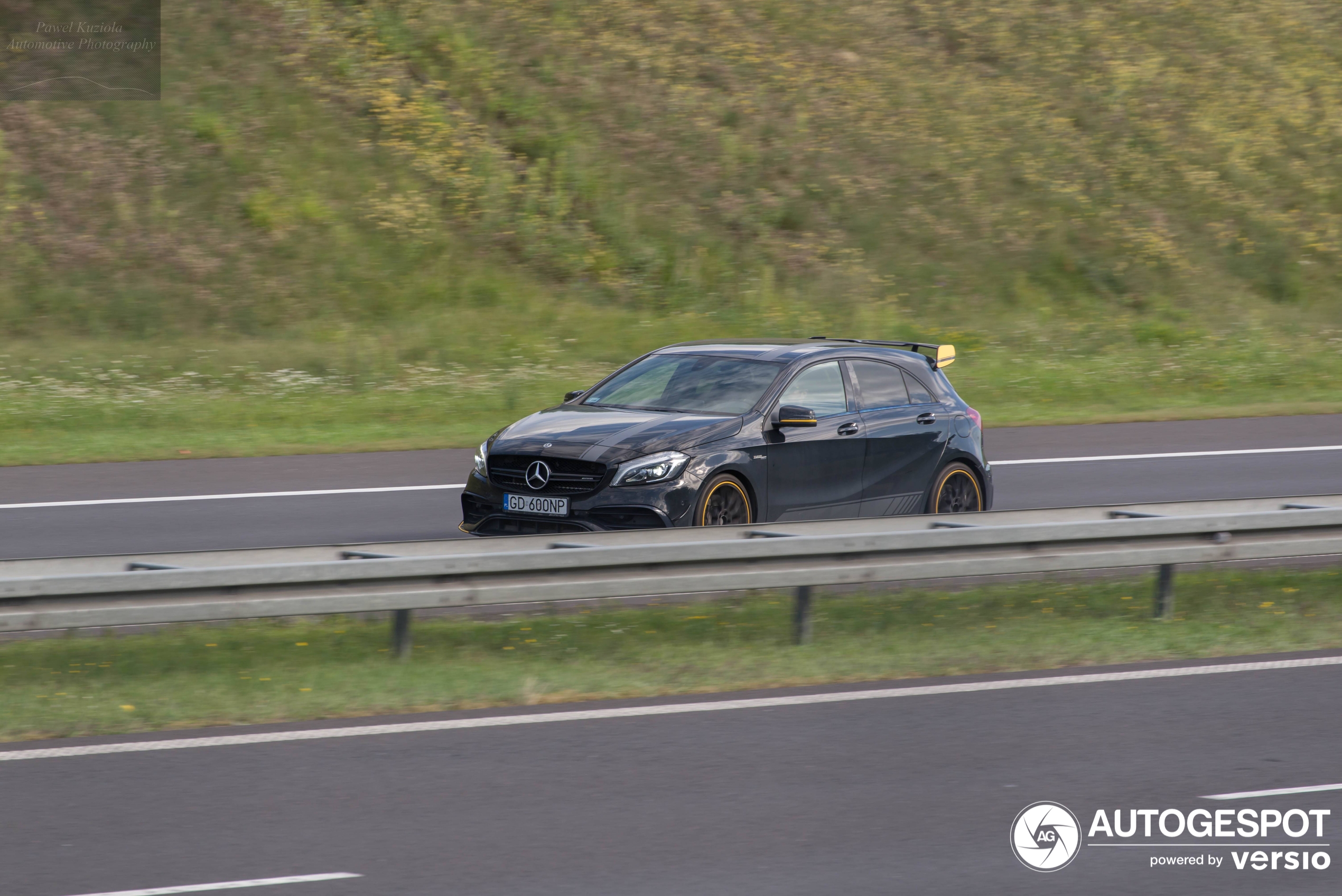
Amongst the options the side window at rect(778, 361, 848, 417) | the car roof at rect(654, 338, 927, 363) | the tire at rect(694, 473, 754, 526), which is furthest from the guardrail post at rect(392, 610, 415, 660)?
the car roof at rect(654, 338, 927, 363)

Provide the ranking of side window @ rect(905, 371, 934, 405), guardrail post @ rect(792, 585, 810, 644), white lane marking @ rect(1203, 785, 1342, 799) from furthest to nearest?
side window @ rect(905, 371, 934, 405) → guardrail post @ rect(792, 585, 810, 644) → white lane marking @ rect(1203, 785, 1342, 799)

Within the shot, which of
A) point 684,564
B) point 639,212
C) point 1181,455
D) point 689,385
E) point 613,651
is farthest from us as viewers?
point 639,212

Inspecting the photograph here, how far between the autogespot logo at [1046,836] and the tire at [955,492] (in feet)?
20.3

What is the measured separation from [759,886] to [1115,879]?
1.22m

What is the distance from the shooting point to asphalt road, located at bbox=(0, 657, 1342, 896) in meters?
5.33

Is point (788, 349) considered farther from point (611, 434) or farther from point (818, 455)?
point (611, 434)

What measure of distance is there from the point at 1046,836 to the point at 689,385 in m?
6.43

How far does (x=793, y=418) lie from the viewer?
11.3 metres

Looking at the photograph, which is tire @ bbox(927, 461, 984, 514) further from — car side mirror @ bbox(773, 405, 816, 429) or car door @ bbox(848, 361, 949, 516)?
car side mirror @ bbox(773, 405, 816, 429)

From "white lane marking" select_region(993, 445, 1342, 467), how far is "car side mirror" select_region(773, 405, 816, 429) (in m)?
5.87

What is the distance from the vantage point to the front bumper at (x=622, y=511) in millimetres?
10391

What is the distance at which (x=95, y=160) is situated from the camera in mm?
26203

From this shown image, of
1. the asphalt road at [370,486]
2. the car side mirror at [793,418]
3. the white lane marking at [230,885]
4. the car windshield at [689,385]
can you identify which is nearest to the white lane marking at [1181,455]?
the asphalt road at [370,486]

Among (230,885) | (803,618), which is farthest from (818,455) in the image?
(230,885)
